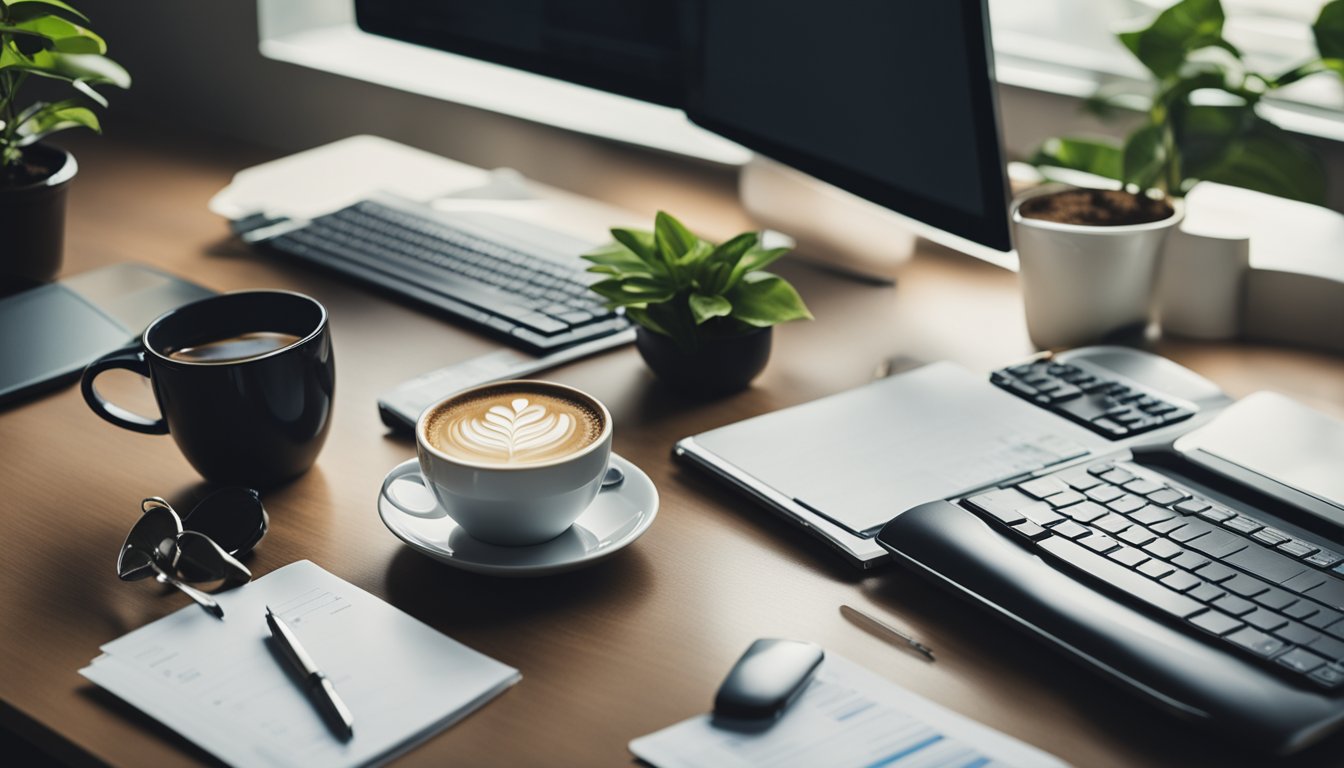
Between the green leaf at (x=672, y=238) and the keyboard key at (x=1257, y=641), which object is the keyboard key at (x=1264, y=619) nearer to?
the keyboard key at (x=1257, y=641)

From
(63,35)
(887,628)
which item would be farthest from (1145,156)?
(63,35)

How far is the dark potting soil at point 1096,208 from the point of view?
1.08m

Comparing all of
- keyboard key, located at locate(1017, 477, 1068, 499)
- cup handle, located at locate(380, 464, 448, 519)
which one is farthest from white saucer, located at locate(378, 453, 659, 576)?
keyboard key, located at locate(1017, 477, 1068, 499)

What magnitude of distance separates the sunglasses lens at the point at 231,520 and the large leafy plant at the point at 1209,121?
31.3 inches

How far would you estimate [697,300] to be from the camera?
95 cm

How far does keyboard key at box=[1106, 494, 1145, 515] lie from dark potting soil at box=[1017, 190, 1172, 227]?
0.35m

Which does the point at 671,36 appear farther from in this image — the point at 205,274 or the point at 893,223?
the point at 205,274

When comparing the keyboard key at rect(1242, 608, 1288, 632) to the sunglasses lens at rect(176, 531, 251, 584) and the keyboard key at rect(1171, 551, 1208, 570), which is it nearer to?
the keyboard key at rect(1171, 551, 1208, 570)

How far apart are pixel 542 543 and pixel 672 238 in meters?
0.32

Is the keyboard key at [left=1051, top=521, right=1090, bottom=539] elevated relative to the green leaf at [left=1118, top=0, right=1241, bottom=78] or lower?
lower

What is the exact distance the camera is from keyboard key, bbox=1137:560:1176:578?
2.34 ft

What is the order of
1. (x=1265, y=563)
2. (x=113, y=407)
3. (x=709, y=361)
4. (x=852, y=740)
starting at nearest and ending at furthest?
(x=852, y=740)
(x=1265, y=563)
(x=113, y=407)
(x=709, y=361)

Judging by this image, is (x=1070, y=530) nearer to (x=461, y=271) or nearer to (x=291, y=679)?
(x=291, y=679)

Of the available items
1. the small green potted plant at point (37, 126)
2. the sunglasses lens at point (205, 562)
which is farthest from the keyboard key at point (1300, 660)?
the small green potted plant at point (37, 126)
